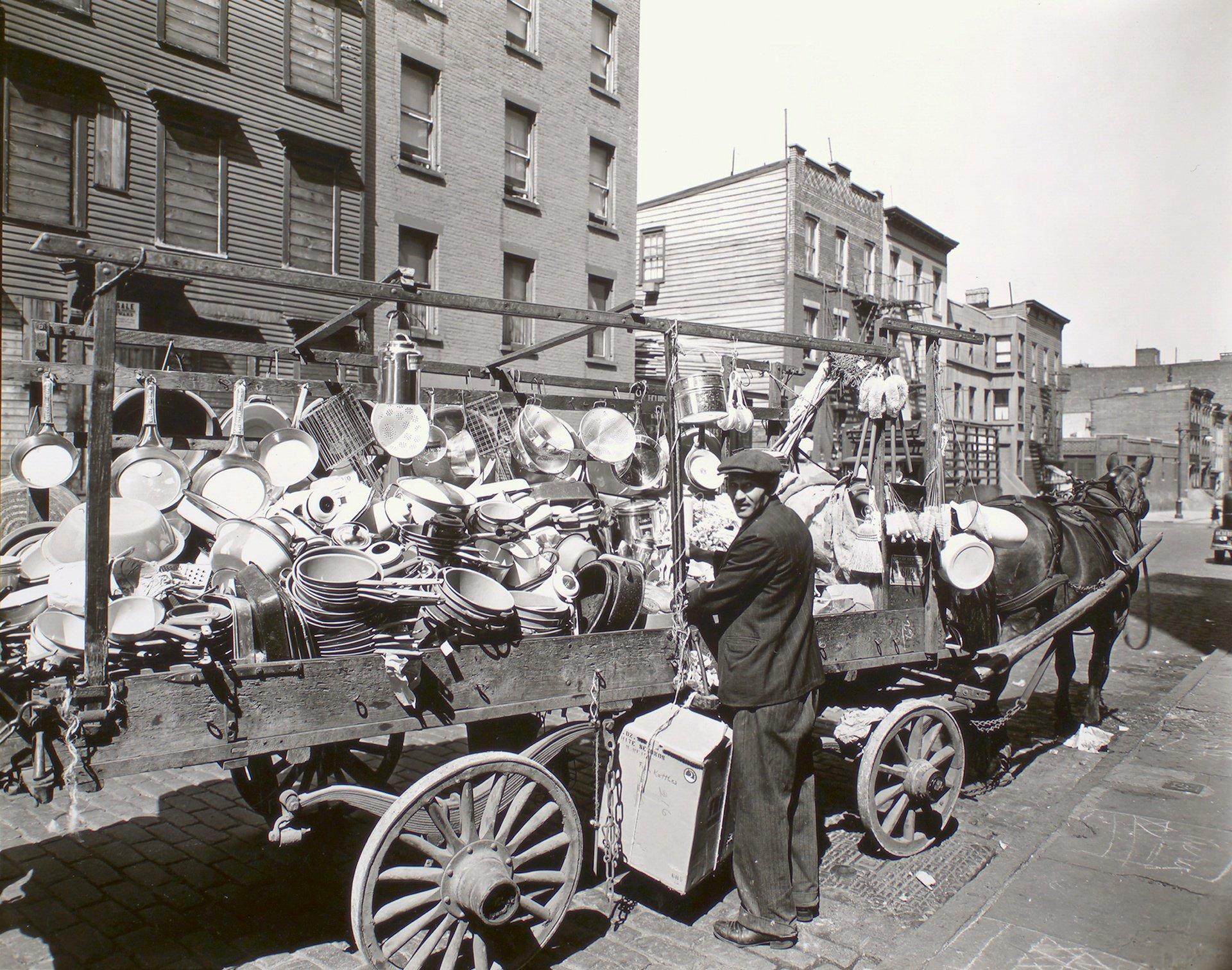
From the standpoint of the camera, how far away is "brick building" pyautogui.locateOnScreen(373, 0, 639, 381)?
54.6 feet

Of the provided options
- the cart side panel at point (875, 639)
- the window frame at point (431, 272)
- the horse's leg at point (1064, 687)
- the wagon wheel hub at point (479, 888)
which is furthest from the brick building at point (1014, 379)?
the wagon wheel hub at point (479, 888)

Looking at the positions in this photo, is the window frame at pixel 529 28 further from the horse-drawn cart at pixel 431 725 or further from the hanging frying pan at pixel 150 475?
the horse-drawn cart at pixel 431 725

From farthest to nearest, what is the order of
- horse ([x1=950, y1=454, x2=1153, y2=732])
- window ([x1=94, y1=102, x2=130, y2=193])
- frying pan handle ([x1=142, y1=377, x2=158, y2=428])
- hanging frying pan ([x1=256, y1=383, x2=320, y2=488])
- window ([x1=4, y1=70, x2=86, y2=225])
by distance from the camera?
1. window ([x1=94, y1=102, x2=130, y2=193])
2. window ([x1=4, y1=70, x2=86, y2=225])
3. hanging frying pan ([x1=256, y1=383, x2=320, y2=488])
4. horse ([x1=950, y1=454, x2=1153, y2=732])
5. frying pan handle ([x1=142, y1=377, x2=158, y2=428])

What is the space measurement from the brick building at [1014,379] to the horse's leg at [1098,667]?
29.0m

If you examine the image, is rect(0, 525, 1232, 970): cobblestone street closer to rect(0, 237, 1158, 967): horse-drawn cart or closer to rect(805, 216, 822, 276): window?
rect(0, 237, 1158, 967): horse-drawn cart

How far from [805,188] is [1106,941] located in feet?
82.7

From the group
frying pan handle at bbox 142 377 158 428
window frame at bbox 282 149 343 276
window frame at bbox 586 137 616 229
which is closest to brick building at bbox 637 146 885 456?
window frame at bbox 586 137 616 229

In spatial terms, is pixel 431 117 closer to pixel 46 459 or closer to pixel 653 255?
pixel 653 255

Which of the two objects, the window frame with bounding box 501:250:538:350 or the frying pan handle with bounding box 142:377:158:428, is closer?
the frying pan handle with bounding box 142:377:158:428

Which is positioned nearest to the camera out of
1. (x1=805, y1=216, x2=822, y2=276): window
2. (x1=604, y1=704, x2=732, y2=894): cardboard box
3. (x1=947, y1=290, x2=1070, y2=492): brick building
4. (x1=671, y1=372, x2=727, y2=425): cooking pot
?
(x1=604, y1=704, x2=732, y2=894): cardboard box

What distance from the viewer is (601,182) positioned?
21.0 metres

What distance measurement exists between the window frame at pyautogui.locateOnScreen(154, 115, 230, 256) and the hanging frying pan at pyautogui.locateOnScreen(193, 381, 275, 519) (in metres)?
8.57

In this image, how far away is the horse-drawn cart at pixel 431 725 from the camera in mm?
2875

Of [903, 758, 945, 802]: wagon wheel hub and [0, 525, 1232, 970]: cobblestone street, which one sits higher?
[903, 758, 945, 802]: wagon wheel hub
